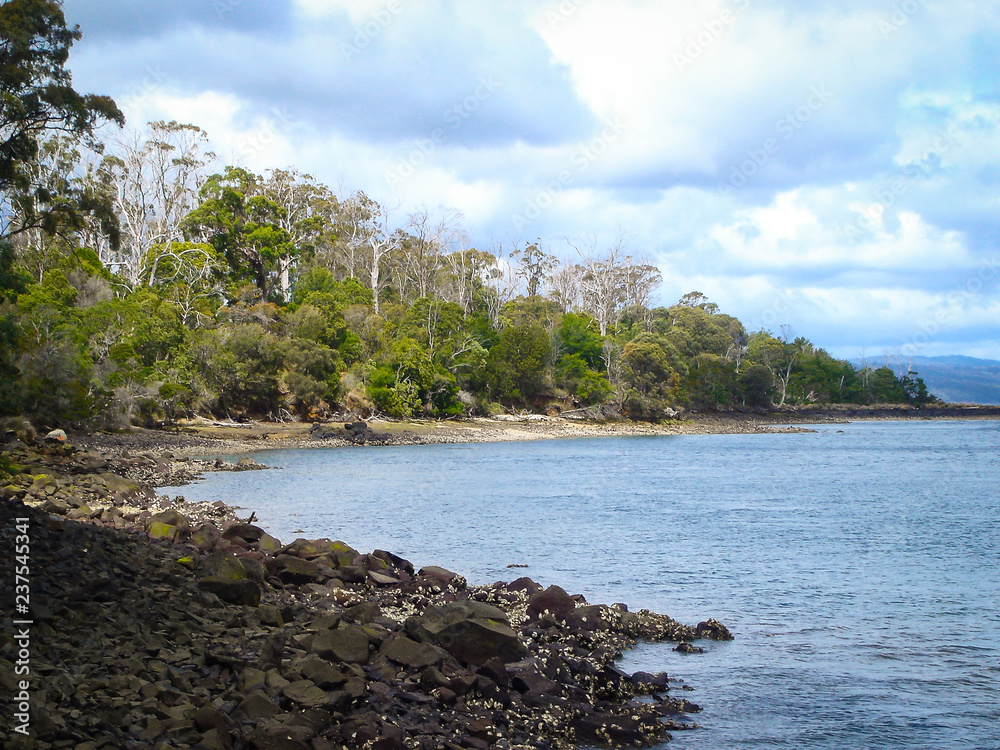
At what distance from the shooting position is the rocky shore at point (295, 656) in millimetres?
6957

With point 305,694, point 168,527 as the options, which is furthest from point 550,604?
point 168,527

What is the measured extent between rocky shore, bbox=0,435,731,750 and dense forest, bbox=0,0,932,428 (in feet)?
33.8

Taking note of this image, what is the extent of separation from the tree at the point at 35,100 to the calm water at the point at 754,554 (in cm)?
961

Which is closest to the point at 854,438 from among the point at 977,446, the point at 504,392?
the point at 977,446

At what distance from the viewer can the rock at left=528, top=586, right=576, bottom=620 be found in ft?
41.2

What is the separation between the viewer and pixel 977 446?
6688 centimetres

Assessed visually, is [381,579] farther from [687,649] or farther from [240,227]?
[240,227]

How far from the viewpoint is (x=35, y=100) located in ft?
55.9

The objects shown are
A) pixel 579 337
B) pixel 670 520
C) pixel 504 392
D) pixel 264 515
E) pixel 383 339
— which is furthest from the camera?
pixel 579 337

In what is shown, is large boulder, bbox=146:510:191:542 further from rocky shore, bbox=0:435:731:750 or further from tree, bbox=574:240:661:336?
tree, bbox=574:240:661:336

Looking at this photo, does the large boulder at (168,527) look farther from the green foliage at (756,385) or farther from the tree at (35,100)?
the green foliage at (756,385)

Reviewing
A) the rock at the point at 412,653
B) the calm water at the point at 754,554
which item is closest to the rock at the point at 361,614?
the rock at the point at 412,653

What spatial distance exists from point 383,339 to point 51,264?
87.4 feet

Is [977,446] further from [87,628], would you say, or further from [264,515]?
[87,628]
